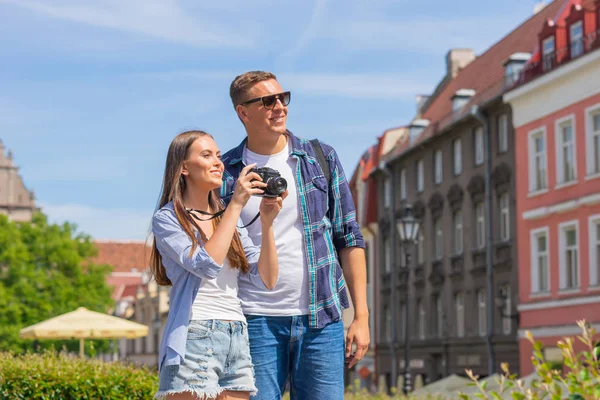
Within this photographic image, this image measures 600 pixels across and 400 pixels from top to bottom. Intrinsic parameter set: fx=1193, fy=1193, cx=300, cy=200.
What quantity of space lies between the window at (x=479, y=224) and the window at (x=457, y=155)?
79.0 inches

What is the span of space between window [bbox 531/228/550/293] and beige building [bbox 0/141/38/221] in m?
58.3

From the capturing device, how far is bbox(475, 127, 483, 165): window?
1518 inches

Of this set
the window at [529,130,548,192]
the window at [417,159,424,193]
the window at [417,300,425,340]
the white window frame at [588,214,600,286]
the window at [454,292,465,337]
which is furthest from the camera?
the window at [417,159,424,193]

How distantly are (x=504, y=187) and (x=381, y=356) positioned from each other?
1465 centimetres

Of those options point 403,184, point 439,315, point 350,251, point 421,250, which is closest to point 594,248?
point 439,315

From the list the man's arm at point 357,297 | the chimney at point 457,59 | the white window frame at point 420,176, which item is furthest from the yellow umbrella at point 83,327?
the chimney at point 457,59

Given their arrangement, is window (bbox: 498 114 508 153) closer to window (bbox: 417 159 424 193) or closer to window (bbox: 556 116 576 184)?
window (bbox: 556 116 576 184)

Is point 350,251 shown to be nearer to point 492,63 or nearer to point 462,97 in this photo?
point 462,97

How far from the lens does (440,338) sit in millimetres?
42375

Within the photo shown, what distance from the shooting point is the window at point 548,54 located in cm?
3384

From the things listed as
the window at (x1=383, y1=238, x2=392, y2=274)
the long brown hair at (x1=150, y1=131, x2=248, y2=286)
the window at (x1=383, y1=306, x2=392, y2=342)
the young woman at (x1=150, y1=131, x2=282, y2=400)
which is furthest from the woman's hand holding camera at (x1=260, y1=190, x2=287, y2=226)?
the window at (x1=383, y1=306, x2=392, y2=342)

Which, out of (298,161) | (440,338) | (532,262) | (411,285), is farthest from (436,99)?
(298,161)

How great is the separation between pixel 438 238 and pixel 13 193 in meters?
51.5

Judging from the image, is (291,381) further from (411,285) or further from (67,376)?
(411,285)
